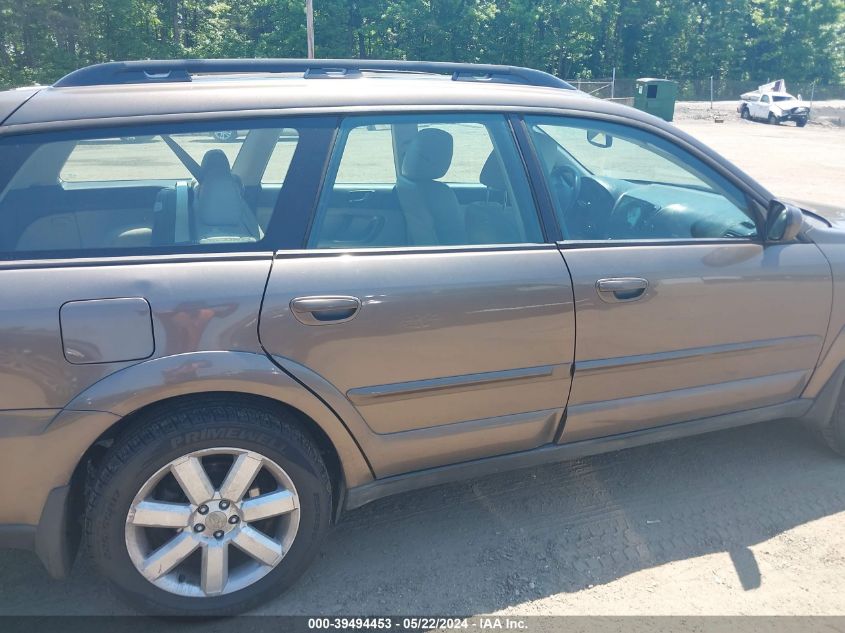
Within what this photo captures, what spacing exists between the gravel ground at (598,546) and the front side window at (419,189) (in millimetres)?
1204

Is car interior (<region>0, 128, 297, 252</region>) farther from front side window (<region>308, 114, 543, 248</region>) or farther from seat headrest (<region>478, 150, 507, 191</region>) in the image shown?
seat headrest (<region>478, 150, 507, 191</region>)

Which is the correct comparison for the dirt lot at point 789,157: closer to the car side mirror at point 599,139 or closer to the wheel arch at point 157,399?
the car side mirror at point 599,139

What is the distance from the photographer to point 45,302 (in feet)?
6.68

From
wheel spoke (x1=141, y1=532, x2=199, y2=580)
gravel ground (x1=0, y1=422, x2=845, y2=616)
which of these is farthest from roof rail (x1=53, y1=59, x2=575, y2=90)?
gravel ground (x1=0, y1=422, x2=845, y2=616)

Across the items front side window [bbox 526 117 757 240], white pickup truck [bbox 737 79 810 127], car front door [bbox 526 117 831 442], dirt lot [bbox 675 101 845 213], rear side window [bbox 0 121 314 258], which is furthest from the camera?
white pickup truck [bbox 737 79 810 127]

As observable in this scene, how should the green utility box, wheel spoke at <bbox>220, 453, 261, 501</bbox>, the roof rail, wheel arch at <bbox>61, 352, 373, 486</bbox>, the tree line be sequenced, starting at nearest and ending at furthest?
wheel arch at <bbox>61, 352, 373, 486</bbox> → wheel spoke at <bbox>220, 453, 261, 501</bbox> → the roof rail → the green utility box → the tree line

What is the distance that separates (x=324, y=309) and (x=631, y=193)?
186 cm

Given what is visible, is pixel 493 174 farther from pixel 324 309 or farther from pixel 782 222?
pixel 782 222

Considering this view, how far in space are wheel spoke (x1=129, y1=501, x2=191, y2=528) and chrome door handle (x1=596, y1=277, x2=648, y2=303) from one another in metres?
1.65

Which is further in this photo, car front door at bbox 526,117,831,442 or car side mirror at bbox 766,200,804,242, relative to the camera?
car side mirror at bbox 766,200,804,242

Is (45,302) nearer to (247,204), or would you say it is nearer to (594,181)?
(247,204)

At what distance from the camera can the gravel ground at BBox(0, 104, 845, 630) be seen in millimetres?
2498

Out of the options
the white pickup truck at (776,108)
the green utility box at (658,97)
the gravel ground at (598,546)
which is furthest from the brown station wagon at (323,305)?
the white pickup truck at (776,108)

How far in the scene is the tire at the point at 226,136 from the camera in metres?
2.42
